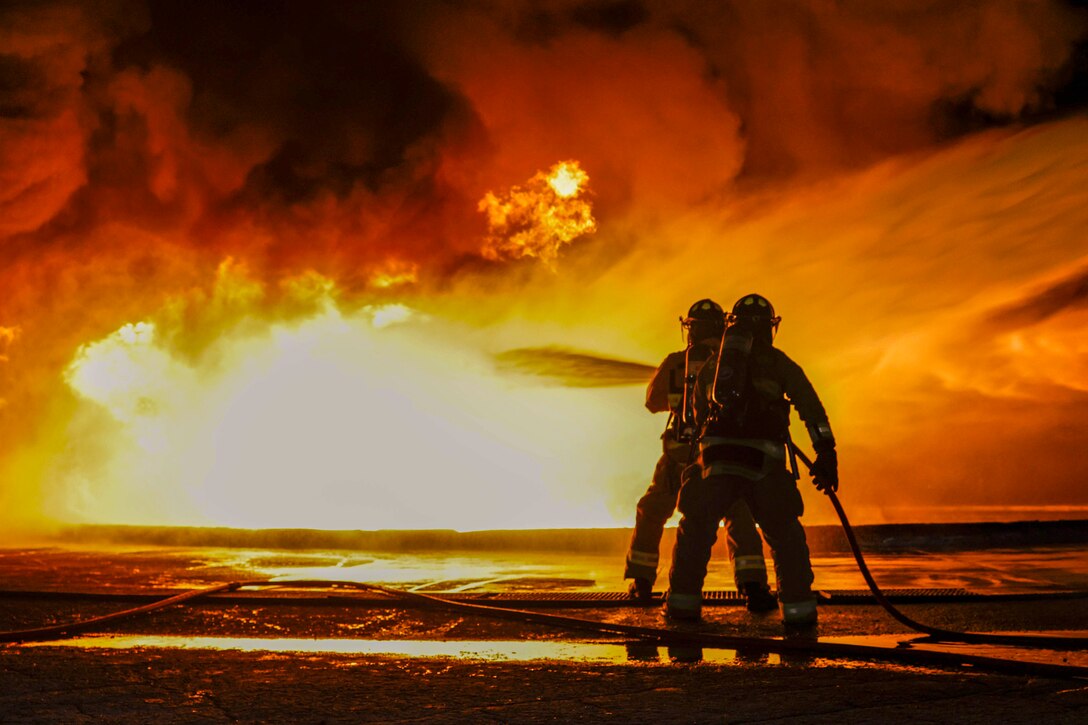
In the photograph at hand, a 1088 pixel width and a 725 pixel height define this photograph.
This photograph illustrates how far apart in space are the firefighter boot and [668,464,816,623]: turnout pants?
1.59 feet

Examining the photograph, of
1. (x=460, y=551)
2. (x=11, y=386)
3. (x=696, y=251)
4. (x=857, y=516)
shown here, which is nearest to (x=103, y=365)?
(x=11, y=386)

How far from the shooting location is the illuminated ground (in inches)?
132

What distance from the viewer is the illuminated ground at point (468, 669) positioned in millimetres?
3357

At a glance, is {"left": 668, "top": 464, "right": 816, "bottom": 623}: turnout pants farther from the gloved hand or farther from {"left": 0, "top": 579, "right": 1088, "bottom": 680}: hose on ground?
{"left": 0, "top": 579, "right": 1088, "bottom": 680}: hose on ground

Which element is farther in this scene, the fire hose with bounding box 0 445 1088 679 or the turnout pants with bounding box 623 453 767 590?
the turnout pants with bounding box 623 453 767 590

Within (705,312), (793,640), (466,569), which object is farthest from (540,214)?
(793,640)

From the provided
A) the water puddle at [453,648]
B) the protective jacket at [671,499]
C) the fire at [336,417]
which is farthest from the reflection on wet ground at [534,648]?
the fire at [336,417]

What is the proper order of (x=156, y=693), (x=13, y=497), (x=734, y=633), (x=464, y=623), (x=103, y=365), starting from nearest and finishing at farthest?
(x=156, y=693) < (x=734, y=633) < (x=464, y=623) < (x=103, y=365) < (x=13, y=497)

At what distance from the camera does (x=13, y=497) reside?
53.7 ft

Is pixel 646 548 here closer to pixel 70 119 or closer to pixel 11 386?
pixel 70 119

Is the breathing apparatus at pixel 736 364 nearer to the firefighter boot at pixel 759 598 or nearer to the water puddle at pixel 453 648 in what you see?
the firefighter boot at pixel 759 598

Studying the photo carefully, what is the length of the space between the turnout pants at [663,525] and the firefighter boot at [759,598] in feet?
0.65

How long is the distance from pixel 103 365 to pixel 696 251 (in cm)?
821

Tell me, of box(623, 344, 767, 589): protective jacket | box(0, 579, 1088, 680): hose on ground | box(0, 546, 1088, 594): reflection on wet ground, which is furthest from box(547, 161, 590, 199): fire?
box(0, 579, 1088, 680): hose on ground
